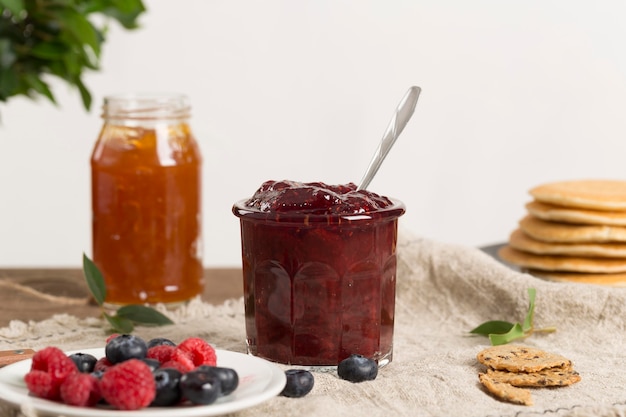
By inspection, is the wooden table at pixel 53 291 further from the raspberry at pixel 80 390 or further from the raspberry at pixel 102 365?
the raspberry at pixel 80 390

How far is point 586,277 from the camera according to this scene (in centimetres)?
232

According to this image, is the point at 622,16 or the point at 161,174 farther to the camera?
the point at 622,16

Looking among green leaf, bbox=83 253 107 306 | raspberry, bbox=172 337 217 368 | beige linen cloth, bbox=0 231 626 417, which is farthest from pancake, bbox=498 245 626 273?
raspberry, bbox=172 337 217 368

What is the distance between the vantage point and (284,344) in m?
1.61

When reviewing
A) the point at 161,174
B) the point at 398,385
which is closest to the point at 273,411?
the point at 398,385

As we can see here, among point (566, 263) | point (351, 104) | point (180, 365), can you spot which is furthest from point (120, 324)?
point (351, 104)

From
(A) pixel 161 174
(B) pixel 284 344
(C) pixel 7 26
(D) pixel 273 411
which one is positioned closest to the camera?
(D) pixel 273 411

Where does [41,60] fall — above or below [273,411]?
above

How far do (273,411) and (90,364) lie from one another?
0.29 metres

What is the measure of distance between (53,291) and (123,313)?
1.52 feet

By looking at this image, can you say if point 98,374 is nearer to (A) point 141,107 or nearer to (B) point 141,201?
(B) point 141,201

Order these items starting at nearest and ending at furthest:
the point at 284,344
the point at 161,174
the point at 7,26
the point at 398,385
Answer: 1. the point at 398,385
2. the point at 284,344
3. the point at 7,26
4. the point at 161,174

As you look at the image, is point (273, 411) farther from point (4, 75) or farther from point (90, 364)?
point (4, 75)

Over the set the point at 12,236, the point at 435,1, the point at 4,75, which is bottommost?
the point at 12,236
